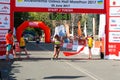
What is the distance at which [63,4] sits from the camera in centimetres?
2809

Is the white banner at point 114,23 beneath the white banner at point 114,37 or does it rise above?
above

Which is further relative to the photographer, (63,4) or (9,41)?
(63,4)

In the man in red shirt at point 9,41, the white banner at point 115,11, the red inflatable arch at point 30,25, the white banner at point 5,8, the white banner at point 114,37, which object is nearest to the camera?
the man in red shirt at point 9,41

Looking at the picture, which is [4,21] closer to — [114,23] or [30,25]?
[114,23]

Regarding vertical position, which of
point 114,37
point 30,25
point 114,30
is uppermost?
point 30,25

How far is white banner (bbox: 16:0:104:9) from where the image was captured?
2778 cm

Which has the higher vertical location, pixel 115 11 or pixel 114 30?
pixel 115 11

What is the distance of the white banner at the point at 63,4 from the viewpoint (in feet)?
91.1

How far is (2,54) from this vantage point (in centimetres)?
2712

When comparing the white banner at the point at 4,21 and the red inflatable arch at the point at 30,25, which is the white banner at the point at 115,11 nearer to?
the white banner at the point at 4,21

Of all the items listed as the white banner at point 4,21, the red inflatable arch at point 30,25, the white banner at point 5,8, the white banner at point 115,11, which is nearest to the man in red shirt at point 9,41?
the white banner at point 4,21

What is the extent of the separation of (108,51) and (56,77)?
38.6 ft

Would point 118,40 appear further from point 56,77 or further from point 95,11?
point 56,77

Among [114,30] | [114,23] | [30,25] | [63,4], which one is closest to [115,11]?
[114,23]
